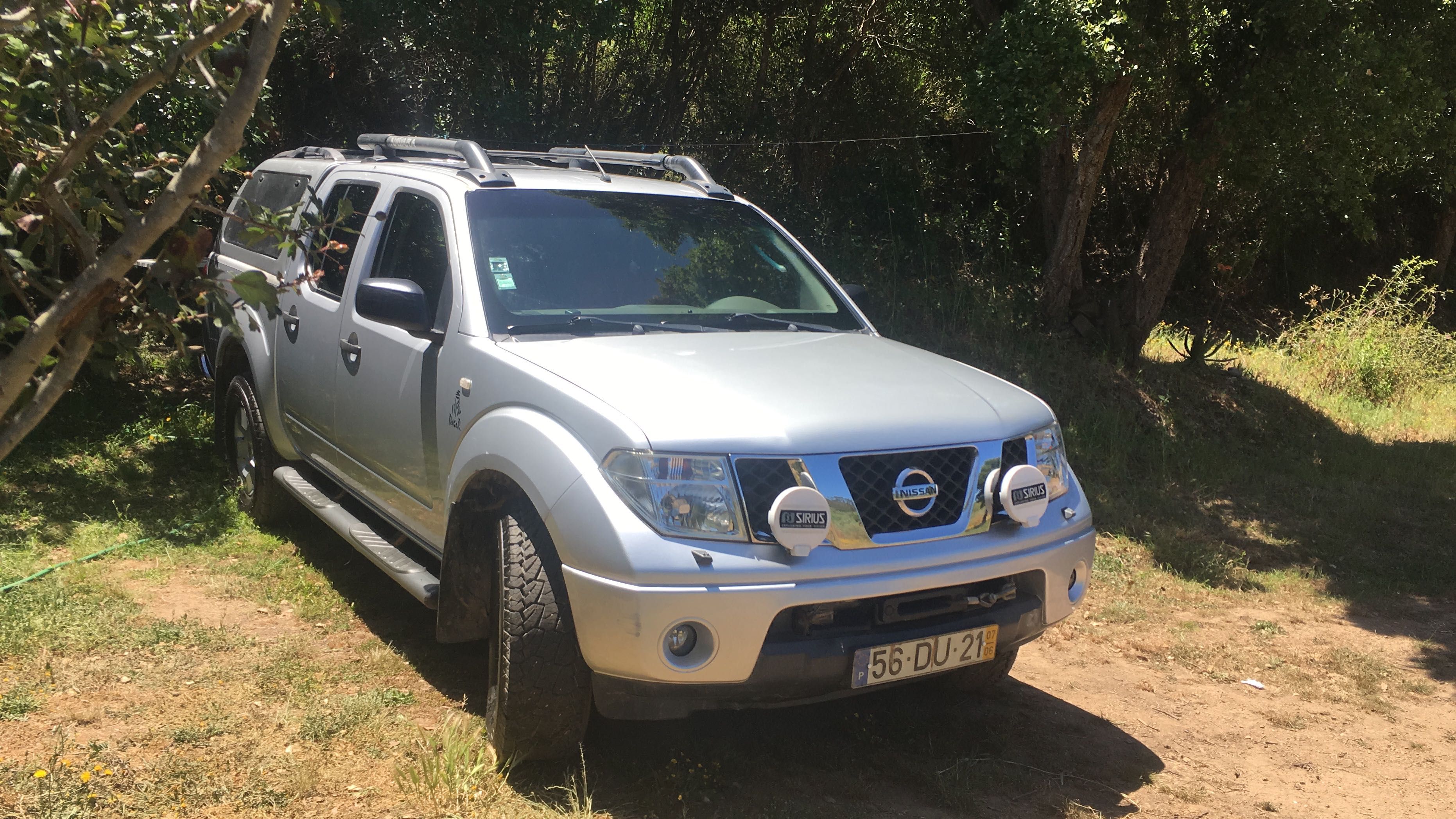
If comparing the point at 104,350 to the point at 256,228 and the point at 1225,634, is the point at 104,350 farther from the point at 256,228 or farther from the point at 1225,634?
the point at 1225,634

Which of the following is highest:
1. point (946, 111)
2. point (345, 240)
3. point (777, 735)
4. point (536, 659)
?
point (946, 111)

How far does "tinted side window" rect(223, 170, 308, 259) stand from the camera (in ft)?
18.9

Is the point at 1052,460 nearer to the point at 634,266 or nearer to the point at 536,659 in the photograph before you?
the point at 634,266

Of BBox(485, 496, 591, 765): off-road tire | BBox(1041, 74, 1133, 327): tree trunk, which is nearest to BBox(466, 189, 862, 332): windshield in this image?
BBox(485, 496, 591, 765): off-road tire

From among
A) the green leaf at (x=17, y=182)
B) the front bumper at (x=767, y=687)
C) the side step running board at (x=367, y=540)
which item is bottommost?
the side step running board at (x=367, y=540)

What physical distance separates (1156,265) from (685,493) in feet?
27.5

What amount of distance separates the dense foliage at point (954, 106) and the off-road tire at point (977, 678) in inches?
208

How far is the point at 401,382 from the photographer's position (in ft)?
14.1

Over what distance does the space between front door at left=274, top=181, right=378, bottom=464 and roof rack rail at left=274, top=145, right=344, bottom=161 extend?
394 millimetres

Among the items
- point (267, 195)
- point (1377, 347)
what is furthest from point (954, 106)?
point (267, 195)

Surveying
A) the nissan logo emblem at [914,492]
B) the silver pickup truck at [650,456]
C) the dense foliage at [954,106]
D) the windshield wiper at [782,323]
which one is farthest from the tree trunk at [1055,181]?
the nissan logo emblem at [914,492]

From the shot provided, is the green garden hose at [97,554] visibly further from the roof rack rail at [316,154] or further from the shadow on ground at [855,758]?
the roof rack rail at [316,154]

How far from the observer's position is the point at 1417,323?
13484 mm

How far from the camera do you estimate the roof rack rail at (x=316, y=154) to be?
5730 mm
